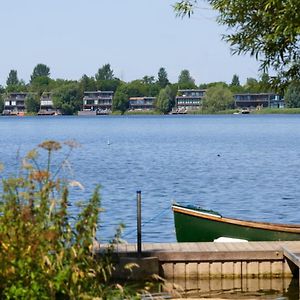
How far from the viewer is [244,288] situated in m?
16.3

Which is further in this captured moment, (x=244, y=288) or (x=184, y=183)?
(x=184, y=183)

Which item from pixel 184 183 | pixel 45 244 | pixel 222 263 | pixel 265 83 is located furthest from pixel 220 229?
pixel 184 183

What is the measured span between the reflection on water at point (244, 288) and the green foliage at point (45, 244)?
684 centimetres

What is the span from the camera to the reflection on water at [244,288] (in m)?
15.9

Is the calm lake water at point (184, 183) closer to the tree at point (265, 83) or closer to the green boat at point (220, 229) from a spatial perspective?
the green boat at point (220, 229)

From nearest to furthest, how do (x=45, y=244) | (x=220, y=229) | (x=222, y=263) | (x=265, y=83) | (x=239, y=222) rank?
(x=45, y=244), (x=265, y=83), (x=222, y=263), (x=239, y=222), (x=220, y=229)

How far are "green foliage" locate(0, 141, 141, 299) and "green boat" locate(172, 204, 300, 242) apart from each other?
9165 mm

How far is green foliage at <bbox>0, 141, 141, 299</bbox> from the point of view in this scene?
28.0 ft

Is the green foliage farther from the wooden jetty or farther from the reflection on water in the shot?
the wooden jetty

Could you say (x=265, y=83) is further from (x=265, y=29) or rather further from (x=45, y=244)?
(x=45, y=244)

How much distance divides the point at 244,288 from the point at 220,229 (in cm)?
255

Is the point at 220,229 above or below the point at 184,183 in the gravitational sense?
above

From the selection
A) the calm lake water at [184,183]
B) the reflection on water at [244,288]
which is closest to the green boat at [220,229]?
the reflection on water at [244,288]

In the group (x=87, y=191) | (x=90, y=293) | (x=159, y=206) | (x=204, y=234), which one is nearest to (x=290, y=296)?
(x=204, y=234)
